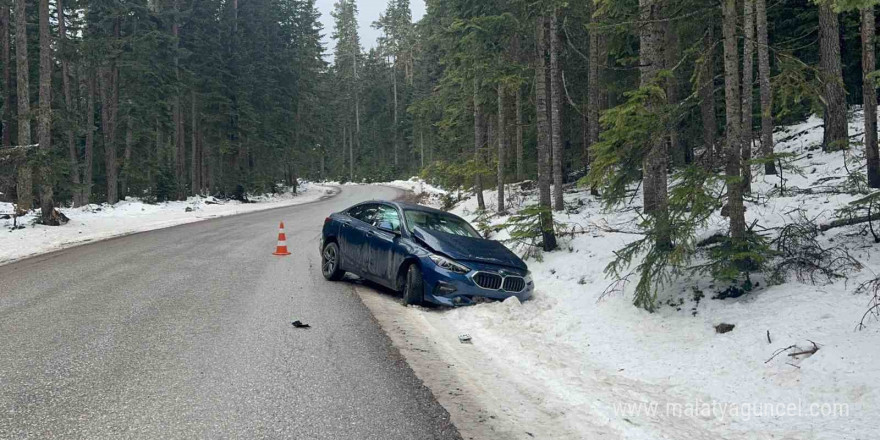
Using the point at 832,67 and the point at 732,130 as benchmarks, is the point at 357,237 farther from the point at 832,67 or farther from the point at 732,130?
the point at 832,67

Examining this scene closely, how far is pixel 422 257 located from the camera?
755 centimetres

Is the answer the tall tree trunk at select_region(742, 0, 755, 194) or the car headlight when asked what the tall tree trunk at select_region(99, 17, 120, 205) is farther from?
the tall tree trunk at select_region(742, 0, 755, 194)

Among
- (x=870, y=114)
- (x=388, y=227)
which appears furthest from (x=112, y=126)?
(x=870, y=114)

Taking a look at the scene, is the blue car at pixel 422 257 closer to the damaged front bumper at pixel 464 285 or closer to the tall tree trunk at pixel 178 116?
the damaged front bumper at pixel 464 285

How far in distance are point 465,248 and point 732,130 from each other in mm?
3908

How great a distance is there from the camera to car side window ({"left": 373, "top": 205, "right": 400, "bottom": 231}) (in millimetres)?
8492

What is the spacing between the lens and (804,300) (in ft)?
17.4

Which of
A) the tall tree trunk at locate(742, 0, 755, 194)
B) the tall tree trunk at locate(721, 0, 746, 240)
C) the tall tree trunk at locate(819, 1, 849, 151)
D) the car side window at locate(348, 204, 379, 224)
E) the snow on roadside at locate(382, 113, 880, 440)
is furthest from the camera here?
the tall tree trunk at locate(819, 1, 849, 151)

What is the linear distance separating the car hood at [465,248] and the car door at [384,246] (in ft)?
1.44

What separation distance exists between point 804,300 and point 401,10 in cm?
9086

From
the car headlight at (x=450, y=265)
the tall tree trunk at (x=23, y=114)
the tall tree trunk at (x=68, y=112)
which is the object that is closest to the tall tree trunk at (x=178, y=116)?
the tall tree trunk at (x=68, y=112)

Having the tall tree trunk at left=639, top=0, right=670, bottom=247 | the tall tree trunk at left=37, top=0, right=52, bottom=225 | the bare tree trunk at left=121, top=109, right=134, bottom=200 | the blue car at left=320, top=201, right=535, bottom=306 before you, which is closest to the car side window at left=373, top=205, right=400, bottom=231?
the blue car at left=320, top=201, right=535, bottom=306

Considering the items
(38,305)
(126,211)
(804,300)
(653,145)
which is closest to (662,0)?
(653,145)

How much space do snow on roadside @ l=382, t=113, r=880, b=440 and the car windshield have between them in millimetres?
1727
